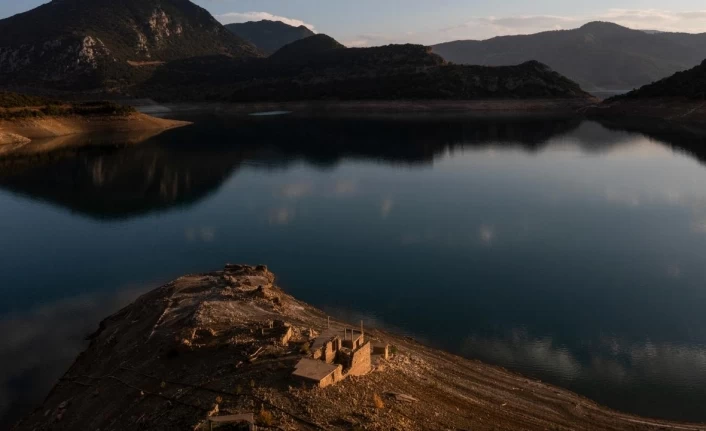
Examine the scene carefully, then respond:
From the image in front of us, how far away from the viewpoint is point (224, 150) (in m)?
70.2

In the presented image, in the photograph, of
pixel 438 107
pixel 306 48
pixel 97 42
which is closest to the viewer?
pixel 438 107

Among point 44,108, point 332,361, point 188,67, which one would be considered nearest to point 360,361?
point 332,361

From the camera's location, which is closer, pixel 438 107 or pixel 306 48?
pixel 438 107

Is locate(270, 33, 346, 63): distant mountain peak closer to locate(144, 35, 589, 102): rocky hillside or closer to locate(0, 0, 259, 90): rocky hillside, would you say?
locate(144, 35, 589, 102): rocky hillside

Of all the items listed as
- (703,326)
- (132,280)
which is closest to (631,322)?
(703,326)

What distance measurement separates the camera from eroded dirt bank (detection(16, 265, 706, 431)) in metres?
11.4

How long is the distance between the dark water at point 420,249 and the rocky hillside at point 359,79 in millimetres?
59486

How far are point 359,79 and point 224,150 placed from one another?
6665 cm

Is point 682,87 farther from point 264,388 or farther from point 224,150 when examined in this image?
point 264,388

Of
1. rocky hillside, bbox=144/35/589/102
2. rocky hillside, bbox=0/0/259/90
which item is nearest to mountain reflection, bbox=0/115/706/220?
rocky hillside, bbox=144/35/589/102

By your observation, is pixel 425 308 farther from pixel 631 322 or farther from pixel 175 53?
pixel 175 53

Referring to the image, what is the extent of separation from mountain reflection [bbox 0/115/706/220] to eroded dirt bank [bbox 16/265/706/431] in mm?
23956

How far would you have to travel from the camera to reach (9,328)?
67.7 ft

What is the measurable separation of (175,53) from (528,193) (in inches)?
6010
